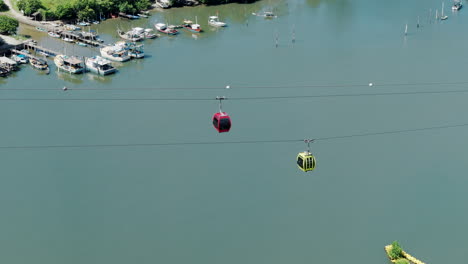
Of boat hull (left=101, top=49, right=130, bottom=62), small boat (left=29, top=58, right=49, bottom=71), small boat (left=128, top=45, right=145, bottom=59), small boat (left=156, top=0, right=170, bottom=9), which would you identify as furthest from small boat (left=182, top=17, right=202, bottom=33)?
small boat (left=29, top=58, right=49, bottom=71)

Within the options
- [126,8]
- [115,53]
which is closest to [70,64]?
[115,53]

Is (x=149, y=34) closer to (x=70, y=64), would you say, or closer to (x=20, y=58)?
(x=70, y=64)

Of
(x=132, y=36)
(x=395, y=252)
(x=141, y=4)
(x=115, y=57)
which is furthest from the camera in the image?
(x=141, y=4)

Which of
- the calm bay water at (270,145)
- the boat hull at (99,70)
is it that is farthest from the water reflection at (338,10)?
the boat hull at (99,70)

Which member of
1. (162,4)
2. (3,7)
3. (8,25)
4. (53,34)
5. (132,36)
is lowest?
(132,36)

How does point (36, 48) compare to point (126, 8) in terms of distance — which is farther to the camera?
point (126, 8)

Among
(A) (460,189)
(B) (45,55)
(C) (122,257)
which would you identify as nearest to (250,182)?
(C) (122,257)

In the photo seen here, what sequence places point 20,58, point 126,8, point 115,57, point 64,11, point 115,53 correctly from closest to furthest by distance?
point 20,58
point 115,57
point 115,53
point 64,11
point 126,8

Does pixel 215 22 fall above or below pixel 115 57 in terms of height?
above
